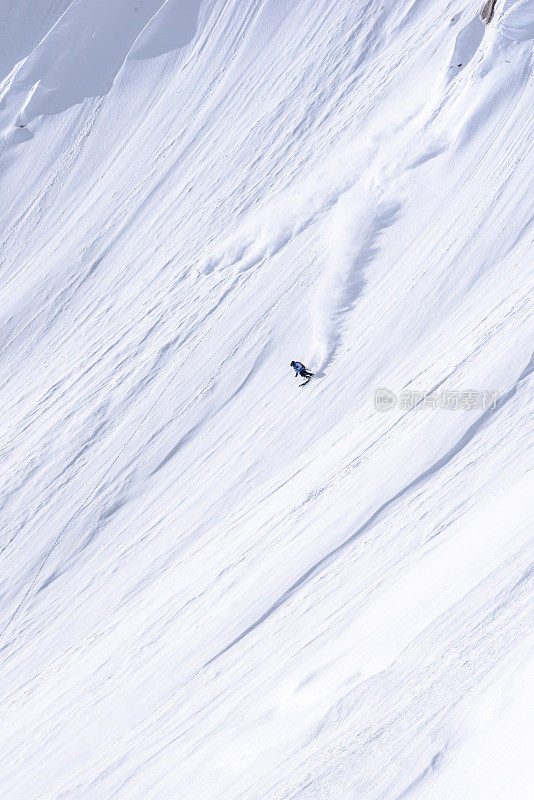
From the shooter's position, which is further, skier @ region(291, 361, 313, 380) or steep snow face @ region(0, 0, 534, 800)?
skier @ region(291, 361, 313, 380)

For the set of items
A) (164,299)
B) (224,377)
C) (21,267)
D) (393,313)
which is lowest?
(393,313)

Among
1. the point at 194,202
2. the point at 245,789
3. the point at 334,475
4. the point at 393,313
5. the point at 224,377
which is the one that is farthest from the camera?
the point at 194,202

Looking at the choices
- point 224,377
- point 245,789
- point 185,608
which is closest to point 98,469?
point 224,377

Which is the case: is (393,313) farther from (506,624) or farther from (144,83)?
(144,83)

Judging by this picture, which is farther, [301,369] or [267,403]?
[267,403]

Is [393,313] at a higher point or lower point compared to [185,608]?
higher

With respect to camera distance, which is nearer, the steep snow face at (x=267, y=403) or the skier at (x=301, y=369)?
the steep snow face at (x=267, y=403)

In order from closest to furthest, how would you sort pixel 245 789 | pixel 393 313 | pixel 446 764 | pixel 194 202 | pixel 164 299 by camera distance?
pixel 446 764
pixel 245 789
pixel 393 313
pixel 164 299
pixel 194 202

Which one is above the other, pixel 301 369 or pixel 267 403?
pixel 301 369
